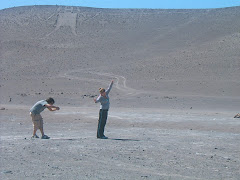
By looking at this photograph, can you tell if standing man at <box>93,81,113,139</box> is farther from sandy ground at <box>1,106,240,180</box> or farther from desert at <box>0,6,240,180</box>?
sandy ground at <box>1,106,240,180</box>

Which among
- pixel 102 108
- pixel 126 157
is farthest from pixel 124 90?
pixel 126 157

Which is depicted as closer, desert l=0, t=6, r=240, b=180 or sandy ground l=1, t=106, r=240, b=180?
sandy ground l=1, t=106, r=240, b=180

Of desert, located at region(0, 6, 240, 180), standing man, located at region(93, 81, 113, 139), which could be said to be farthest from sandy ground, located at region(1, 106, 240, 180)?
standing man, located at region(93, 81, 113, 139)

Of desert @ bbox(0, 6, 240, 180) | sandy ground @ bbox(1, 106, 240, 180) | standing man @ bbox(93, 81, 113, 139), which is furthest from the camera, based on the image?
standing man @ bbox(93, 81, 113, 139)

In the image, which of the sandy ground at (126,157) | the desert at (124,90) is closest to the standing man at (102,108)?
the desert at (124,90)

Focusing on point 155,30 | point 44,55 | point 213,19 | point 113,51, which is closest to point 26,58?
point 44,55

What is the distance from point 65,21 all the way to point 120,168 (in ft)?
247

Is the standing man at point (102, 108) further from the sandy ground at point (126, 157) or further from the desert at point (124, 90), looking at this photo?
the sandy ground at point (126, 157)

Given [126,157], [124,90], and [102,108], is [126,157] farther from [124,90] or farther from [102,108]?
[124,90]

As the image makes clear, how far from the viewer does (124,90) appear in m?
42.7

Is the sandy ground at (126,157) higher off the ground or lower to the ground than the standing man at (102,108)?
lower

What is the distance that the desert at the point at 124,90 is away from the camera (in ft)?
32.5

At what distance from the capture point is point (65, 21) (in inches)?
3248

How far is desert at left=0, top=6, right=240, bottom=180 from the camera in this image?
32.5 feet
